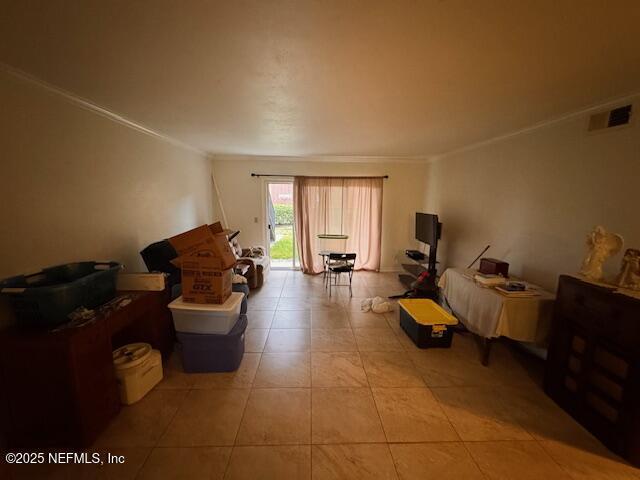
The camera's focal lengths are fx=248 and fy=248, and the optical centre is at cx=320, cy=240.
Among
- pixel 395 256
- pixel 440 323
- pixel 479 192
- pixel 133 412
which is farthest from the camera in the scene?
pixel 395 256

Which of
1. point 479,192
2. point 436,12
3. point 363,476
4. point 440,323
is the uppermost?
point 436,12

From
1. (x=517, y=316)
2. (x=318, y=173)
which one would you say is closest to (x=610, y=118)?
(x=517, y=316)

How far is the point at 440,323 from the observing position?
2.57 meters

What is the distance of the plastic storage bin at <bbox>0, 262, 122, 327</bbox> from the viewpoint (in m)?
1.42

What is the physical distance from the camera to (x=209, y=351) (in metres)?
2.15

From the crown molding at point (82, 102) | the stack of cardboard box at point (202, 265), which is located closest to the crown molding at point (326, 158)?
the crown molding at point (82, 102)

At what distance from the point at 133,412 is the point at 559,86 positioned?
3.72m

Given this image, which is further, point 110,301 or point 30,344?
point 110,301

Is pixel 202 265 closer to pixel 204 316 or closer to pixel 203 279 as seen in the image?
pixel 203 279

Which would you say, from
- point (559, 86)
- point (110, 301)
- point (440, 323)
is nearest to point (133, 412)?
point (110, 301)

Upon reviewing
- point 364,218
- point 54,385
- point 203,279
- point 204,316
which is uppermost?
point 364,218

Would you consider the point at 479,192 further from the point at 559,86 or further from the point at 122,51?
the point at 122,51

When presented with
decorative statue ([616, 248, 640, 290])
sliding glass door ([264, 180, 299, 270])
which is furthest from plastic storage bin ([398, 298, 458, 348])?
sliding glass door ([264, 180, 299, 270])

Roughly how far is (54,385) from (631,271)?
3611 millimetres
